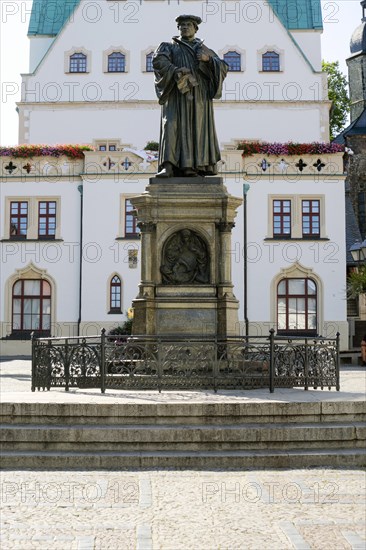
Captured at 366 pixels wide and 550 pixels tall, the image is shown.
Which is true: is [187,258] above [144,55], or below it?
below

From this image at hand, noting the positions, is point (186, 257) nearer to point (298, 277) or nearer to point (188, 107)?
point (188, 107)

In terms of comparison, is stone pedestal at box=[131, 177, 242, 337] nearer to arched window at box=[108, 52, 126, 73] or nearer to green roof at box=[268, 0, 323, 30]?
arched window at box=[108, 52, 126, 73]

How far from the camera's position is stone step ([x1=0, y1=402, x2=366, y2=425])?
32.1 ft

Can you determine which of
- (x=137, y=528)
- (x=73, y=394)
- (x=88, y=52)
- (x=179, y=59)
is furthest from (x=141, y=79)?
(x=137, y=528)

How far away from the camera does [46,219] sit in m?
34.5

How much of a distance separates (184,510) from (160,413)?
8.75 ft

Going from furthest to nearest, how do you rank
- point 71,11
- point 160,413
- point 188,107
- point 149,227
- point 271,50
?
point 71,11 → point 271,50 → point 188,107 → point 149,227 → point 160,413

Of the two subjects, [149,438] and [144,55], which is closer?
[149,438]

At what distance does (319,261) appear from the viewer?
33.8 meters

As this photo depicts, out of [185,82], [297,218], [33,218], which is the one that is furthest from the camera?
[33,218]

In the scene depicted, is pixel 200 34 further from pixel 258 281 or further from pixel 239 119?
pixel 258 281

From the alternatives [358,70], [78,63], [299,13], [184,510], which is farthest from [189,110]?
[358,70]

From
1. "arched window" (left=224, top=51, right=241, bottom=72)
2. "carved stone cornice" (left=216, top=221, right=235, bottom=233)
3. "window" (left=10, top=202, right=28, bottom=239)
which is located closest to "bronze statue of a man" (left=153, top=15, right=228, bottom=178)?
"carved stone cornice" (left=216, top=221, right=235, bottom=233)

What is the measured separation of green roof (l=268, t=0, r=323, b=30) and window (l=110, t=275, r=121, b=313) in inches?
736
